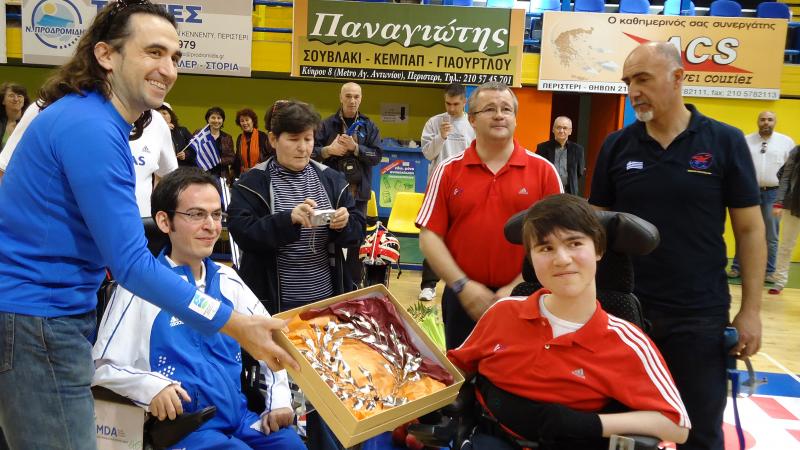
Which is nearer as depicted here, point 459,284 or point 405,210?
point 459,284

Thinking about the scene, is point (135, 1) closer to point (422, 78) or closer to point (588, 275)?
point (588, 275)

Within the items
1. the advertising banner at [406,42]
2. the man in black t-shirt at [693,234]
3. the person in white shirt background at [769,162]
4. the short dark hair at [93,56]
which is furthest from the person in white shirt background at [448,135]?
the short dark hair at [93,56]

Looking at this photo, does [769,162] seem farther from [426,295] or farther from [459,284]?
[459,284]

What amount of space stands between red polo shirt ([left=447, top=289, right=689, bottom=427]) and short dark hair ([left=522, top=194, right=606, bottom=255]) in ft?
0.66

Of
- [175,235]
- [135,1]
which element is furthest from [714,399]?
[135,1]

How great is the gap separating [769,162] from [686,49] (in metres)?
2.15

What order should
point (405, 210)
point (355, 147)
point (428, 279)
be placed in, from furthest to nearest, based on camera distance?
point (405, 210)
point (428, 279)
point (355, 147)

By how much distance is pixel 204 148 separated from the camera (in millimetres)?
3678

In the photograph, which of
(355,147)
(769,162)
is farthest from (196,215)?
(769,162)

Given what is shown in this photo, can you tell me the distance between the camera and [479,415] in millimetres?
1893

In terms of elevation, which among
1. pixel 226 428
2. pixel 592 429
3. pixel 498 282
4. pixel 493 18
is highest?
pixel 493 18

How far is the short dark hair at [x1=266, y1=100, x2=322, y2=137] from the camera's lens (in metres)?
2.69

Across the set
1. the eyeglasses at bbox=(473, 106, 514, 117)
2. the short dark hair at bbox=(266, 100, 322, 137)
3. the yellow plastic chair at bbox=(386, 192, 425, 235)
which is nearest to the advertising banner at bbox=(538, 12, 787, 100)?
the yellow plastic chair at bbox=(386, 192, 425, 235)

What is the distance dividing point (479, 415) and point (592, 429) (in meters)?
0.38
